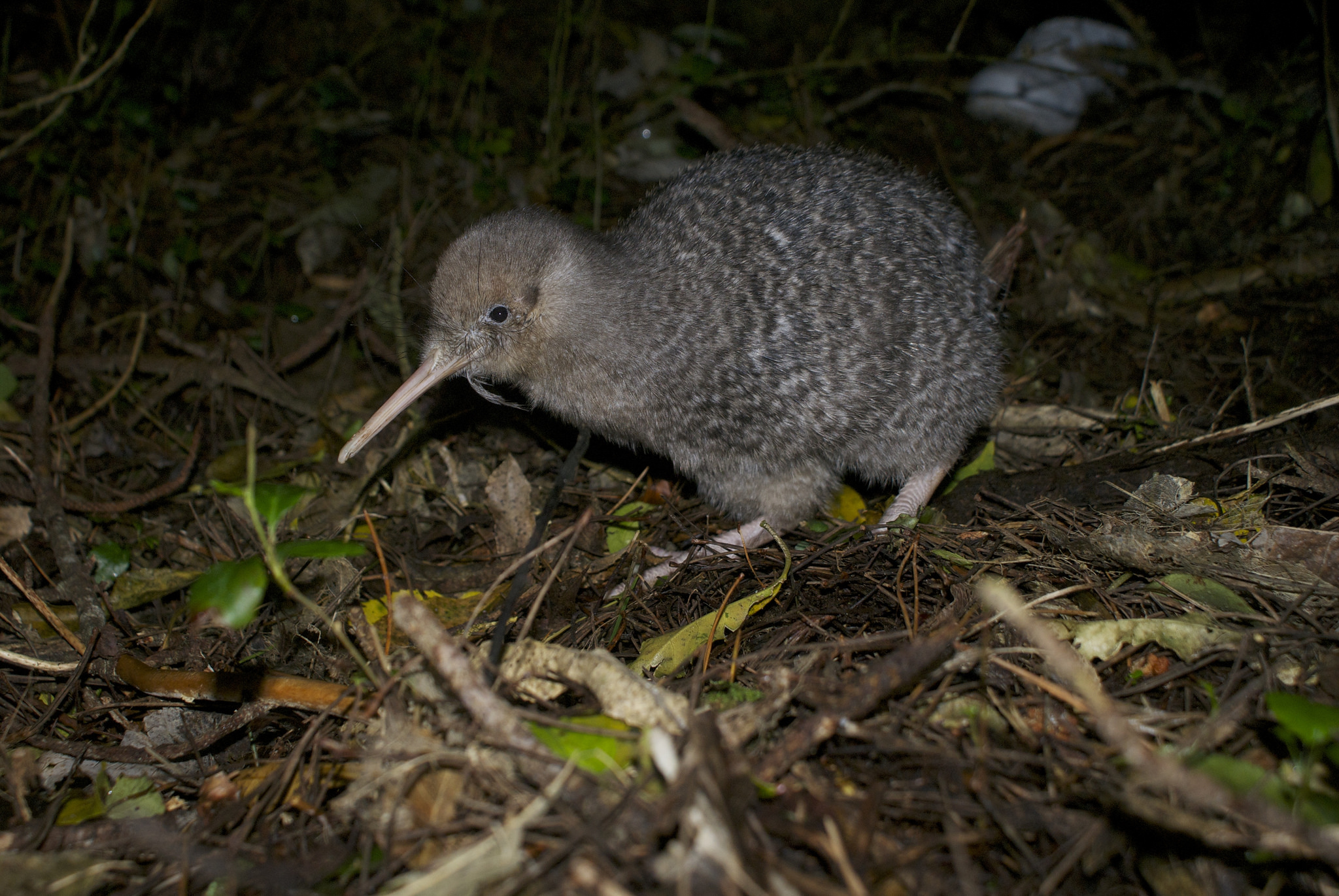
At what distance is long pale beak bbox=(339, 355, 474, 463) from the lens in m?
3.12

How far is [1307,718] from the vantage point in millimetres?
1683

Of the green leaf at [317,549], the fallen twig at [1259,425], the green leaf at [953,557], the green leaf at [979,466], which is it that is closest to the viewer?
the green leaf at [317,549]

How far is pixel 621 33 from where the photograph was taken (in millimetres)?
5676

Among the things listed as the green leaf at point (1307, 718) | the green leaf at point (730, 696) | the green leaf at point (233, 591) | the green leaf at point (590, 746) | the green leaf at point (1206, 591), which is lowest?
the green leaf at point (730, 696)

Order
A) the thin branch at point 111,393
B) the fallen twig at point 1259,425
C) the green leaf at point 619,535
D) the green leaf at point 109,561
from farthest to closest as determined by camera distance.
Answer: the thin branch at point 111,393, the green leaf at point 619,535, the green leaf at point 109,561, the fallen twig at point 1259,425

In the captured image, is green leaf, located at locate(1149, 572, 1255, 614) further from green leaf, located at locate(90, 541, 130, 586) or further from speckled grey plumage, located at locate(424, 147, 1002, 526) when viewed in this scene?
green leaf, located at locate(90, 541, 130, 586)

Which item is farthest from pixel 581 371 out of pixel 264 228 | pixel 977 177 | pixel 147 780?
pixel 977 177

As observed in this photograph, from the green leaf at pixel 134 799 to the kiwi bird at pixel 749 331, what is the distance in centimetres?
133

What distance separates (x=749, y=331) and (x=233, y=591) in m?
2.08

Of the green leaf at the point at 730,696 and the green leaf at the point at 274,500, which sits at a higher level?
the green leaf at the point at 274,500

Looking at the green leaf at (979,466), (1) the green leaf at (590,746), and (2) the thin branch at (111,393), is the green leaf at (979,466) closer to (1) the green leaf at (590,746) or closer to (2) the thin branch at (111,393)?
(1) the green leaf at (590,746)

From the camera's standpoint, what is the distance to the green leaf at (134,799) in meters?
2.29

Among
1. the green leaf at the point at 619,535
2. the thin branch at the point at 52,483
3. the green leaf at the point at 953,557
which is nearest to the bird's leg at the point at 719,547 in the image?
the green leaf at the point at 619,535

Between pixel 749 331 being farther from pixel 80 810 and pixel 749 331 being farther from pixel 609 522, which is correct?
pixel 80 810
